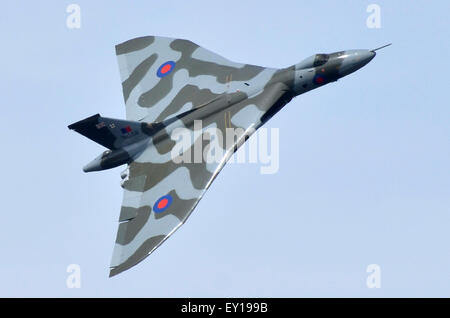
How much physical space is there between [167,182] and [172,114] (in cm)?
507

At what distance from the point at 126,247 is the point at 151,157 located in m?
6.18

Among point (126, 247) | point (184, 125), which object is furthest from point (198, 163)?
point (126, 247)

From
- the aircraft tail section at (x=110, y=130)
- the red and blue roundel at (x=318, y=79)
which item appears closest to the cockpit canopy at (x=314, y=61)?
the red and blue roundel at (x=318, y=79)

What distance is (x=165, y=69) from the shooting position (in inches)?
2208

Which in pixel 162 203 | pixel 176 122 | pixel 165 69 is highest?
pixel 165 69

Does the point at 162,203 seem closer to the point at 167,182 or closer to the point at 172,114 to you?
the point at 167,182

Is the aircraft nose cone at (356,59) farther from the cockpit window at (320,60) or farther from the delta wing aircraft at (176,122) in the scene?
the cockpit window at (320,60)

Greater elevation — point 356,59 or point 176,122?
point 356,59

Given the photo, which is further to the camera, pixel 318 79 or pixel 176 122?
pixel 318 79

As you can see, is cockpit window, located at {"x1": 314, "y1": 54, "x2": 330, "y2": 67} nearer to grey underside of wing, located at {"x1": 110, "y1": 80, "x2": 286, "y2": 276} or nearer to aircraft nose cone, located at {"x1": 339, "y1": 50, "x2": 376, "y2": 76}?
aircraft nose cone, located at {"x1": 339, "y1": 50, "x2": 376, "y2": 76}

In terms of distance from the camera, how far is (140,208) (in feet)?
158

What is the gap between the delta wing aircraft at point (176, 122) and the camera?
155ft

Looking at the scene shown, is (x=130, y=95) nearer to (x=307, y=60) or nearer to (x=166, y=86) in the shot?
(x=166, y=86)

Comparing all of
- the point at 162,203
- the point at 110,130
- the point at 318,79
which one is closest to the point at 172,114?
the point at 110,130
